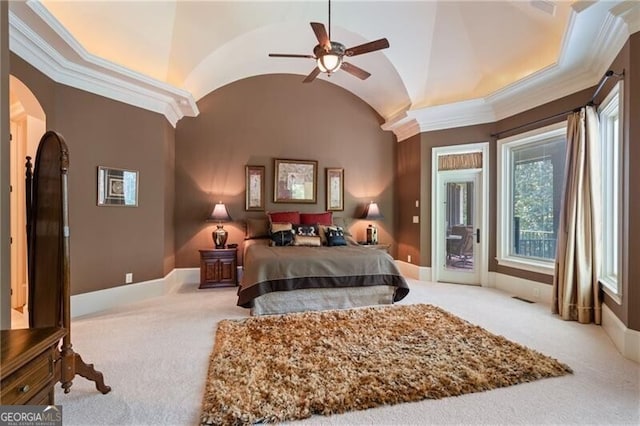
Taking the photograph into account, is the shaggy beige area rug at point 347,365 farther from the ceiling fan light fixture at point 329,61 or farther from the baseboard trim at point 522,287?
the ceiling fan light fixture at point 329,61

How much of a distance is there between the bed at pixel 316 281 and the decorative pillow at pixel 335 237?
91 centimetres

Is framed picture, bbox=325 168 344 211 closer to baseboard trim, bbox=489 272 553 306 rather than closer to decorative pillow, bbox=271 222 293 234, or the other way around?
decorative pillow, bbox=271 222 293 234

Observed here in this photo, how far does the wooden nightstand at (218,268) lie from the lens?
4977 mm

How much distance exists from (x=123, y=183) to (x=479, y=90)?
5.56 meters

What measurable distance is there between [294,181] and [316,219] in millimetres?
860

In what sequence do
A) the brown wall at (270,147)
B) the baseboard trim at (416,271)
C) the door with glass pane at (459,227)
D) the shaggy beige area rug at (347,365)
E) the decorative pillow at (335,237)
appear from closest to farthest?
the shaggy beige area rug at (347,365) → the decorative pillow at (335,237) → the door with glass pane at (459,227) → the brown wall at (270,147) → the baseboard trim at (416,271)

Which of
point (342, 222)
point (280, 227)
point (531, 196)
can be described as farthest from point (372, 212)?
point (531, 196)

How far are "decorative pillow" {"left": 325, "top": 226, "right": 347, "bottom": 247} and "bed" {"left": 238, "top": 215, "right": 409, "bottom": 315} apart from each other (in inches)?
35.7

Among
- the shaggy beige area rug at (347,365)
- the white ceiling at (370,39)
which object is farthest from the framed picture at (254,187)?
the shaggy beige area rug at (347,365)

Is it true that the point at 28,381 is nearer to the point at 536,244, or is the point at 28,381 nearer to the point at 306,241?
the point at 306,241

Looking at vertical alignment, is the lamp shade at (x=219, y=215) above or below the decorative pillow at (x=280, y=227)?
above

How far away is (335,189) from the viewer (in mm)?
6191

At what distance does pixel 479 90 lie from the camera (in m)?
5.21

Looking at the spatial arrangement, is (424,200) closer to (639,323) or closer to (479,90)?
(479,90)
